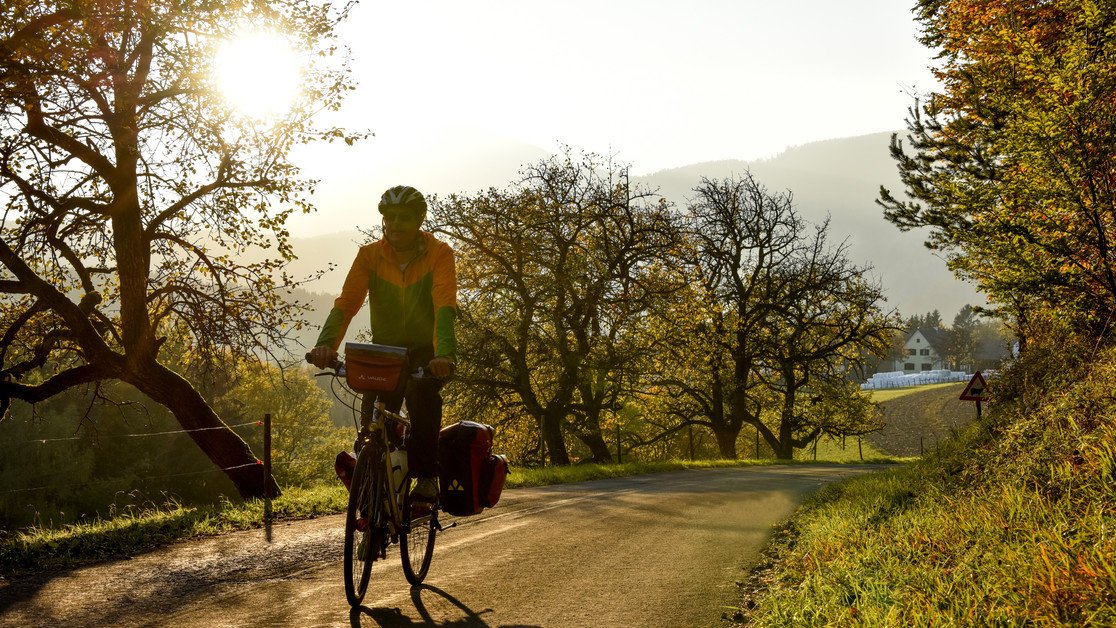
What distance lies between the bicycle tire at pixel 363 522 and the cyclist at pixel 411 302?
32 centimetres

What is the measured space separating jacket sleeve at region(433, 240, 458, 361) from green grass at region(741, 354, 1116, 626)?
232 cm

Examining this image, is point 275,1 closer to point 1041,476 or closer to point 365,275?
point 365,275

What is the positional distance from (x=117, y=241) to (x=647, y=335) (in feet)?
54.1

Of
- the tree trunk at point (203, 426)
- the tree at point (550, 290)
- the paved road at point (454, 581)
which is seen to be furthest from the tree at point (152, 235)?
the tree at point (550, 290)

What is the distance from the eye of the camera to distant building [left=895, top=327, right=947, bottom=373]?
529 ft

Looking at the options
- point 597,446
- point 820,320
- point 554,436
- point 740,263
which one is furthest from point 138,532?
point 740,263

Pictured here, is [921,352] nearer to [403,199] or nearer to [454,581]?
[454,581]

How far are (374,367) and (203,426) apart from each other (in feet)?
36.5

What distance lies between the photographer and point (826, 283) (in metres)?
35.7

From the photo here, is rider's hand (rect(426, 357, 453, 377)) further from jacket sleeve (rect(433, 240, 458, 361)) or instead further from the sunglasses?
the sunglasses

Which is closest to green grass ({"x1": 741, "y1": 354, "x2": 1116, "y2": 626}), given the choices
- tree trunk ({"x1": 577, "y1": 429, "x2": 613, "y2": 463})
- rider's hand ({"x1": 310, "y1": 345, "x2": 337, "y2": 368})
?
rider's hand ({"x1": 310, "y1": 345, "x2": 337, "y2": 368})

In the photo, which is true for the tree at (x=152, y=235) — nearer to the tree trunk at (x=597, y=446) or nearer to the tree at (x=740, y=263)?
the tree trunk at (x=597, y=446)

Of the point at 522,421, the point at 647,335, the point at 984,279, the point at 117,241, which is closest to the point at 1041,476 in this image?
the point at 984,279

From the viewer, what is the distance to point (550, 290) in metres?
25.0
